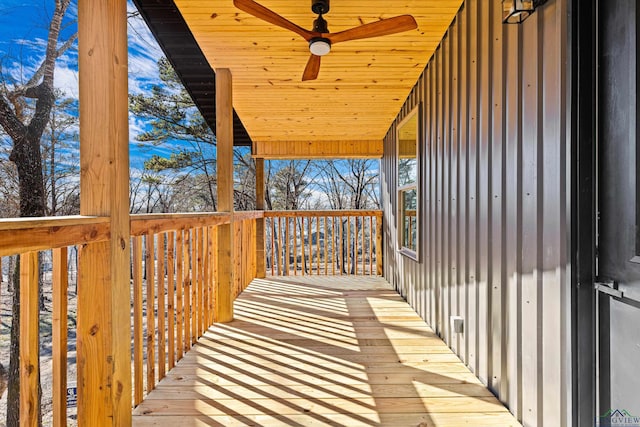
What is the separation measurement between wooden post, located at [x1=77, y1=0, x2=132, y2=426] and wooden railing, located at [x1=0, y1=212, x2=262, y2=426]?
0.27ft

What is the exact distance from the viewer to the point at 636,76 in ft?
3.44

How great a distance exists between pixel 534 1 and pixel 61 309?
2.35 metres

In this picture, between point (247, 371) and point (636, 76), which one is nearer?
point (636, 76)

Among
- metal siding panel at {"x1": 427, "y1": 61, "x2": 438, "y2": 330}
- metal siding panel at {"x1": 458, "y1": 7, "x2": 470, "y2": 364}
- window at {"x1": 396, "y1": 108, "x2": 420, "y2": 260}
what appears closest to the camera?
metal siding panel at {"x1": 458, "y1": 7, "x2": 470, "y2": 364}

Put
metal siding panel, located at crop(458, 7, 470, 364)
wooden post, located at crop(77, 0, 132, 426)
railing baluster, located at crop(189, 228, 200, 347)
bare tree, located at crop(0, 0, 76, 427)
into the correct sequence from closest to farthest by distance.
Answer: wooden post, located at crop(77, 0, 132, 426)
metal siding panel, located at crop(458, 7, 470, 364)
railing baluster, located at crop(189, 228, 200, 347)
bare tree, located at crop(0, 0, 76, 427)

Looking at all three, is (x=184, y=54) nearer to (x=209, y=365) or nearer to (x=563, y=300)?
(x=209, y=365)

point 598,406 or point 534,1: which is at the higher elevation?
point 534,1

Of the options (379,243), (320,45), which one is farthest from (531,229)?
(379,243)

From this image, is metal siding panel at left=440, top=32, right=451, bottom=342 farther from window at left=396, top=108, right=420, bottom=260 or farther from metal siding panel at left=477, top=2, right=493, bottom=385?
window at left=396, top=108, right=420, bottom=260

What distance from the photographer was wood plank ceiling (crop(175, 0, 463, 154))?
7.30ft

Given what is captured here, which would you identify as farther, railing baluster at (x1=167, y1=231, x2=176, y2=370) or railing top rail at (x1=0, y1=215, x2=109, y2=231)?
railing baluster at (x1=167, y1=231, x2=176, y2=370)

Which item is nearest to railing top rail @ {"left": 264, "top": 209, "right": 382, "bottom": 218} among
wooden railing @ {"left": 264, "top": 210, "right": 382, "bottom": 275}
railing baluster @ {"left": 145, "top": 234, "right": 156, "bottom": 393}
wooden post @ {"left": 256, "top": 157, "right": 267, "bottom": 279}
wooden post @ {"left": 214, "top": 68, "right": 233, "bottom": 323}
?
wooden railing @ {"left": 264, "top": 210, "right": 382, "bottom": 275}

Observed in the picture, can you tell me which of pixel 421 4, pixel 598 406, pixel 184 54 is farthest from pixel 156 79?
pixel 598 406

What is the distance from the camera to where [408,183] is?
12.6 feet
